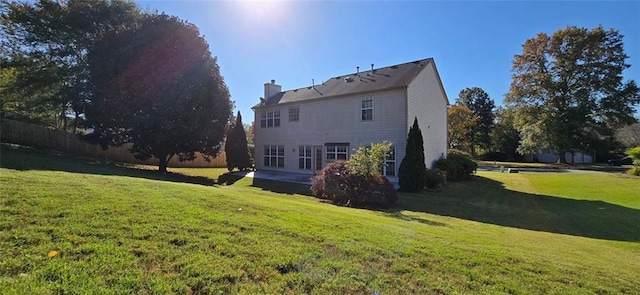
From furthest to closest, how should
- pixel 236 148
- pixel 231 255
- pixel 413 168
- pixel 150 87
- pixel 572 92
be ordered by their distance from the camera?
pixel 572 92 < pixel 236 148 < pixel 150 87 < pixel 413 168 < pixel 231 255

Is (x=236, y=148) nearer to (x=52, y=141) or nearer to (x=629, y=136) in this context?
(x=52, y=141)

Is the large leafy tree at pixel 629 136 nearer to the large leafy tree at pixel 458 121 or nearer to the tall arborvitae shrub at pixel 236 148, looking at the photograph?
the large leafy tree at pixel 458 121

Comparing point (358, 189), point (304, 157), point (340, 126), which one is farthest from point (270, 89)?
point (358, 189)

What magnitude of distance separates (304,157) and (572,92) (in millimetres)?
31556

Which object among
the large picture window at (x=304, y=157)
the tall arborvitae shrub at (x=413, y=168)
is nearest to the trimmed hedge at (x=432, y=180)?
the tall arborvitae shrub at (x=413, y=168)

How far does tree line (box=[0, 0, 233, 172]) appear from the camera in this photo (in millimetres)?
18688

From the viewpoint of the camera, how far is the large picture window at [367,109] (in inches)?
762

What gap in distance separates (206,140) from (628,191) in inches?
962

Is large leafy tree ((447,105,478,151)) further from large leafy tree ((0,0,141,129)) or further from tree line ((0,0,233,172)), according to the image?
large leafy tree ((0,0,141,129))

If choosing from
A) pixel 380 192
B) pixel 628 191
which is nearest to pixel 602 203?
pixel 628 191

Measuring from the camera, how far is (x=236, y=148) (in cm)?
2566

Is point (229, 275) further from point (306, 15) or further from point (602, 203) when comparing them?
point (602, 203)

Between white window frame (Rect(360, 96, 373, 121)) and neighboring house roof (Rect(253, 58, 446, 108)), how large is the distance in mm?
589

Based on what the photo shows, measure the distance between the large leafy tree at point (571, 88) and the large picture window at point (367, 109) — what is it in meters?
26.2
